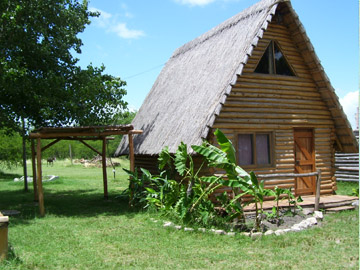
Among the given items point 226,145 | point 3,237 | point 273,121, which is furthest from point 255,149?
point 3,237

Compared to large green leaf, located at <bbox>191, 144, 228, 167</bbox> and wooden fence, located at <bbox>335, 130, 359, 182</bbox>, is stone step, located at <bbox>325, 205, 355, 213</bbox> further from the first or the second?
wooden fence, located at <bbox>335, 130, 359, 182</bbox>

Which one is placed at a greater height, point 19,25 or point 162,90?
point 19,25

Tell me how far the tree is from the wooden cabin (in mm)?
2291

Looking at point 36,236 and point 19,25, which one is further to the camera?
point 19,25

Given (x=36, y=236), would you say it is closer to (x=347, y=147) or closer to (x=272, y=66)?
(x=272, y=66)

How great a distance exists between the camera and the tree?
1184 centimetres

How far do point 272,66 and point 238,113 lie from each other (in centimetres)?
214

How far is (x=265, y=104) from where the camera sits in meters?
11.6

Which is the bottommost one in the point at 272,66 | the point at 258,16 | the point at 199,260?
the point at 199,260

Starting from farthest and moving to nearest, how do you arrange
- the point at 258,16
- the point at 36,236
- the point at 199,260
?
1. the point at 258,16
2. the point at 36,236
3. the point at 199,260

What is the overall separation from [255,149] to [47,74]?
7194mm

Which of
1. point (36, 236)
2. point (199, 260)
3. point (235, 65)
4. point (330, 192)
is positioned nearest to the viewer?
point (199, 260)

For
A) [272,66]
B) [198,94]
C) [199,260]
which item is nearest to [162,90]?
[198,94]

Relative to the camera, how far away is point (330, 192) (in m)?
13.0
